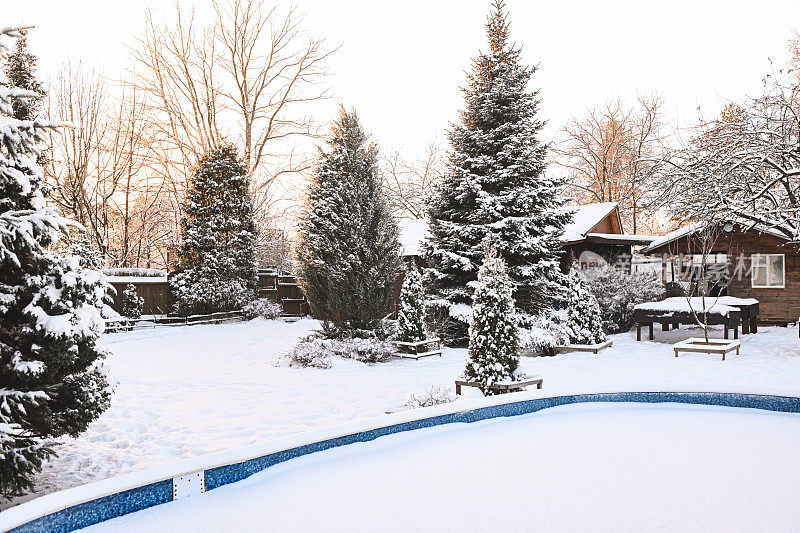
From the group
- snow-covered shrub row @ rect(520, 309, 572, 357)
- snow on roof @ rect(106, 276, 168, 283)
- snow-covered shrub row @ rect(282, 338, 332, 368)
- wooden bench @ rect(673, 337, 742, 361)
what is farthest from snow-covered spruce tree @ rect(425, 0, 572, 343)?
snow on roof @ rect(106, 276, 168, 283)

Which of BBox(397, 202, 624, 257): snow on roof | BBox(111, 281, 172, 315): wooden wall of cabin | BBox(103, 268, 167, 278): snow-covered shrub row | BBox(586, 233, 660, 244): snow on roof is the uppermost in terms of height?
BBox(397, 202, 624, 257): snow on roof

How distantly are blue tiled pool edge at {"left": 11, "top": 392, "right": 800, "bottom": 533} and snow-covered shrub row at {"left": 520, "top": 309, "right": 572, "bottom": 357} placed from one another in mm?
7032

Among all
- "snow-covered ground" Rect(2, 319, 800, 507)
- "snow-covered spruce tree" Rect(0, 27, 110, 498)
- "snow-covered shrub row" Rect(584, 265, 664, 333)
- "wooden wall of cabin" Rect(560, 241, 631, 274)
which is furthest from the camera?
"wooden wall of cabin" Rect(560, 241, 631, 274)

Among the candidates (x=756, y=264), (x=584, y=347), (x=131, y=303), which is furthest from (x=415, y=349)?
(x=756, y=264)

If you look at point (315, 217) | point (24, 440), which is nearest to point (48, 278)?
point (24, 440)

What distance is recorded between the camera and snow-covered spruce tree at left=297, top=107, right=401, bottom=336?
15.4m

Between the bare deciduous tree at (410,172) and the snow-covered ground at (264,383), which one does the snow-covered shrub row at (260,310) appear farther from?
the bare deciduous tree at (410,172)

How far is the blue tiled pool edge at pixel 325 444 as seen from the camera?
4086 mm

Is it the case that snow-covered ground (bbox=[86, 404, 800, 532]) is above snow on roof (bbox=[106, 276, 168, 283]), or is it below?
below

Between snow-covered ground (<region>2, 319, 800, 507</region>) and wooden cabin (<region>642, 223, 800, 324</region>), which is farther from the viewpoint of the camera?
wooden cabin (<region>642, 223, 800, 324</region>)

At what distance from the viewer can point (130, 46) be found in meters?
32.2

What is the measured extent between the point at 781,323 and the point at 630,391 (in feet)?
56.2

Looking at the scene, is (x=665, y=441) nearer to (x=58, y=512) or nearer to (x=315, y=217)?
(x=58, y=512)

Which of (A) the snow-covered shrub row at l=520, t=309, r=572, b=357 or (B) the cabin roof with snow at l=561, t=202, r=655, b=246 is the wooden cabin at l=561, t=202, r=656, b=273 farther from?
(A) the snow-covered shrub row at l=520, t=309, r=572, b=357
